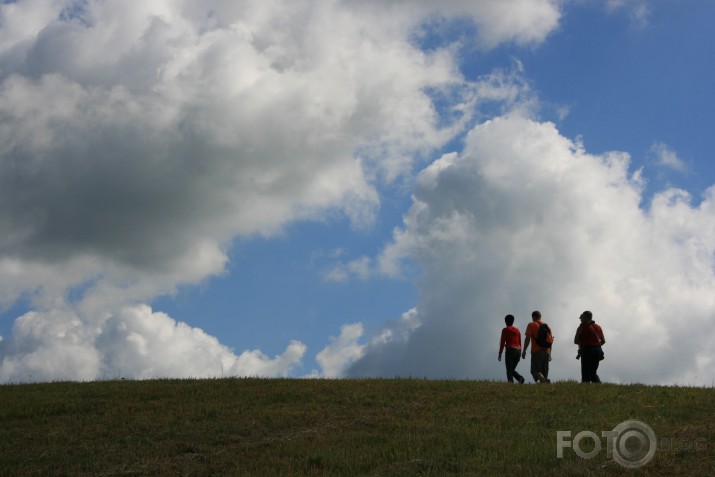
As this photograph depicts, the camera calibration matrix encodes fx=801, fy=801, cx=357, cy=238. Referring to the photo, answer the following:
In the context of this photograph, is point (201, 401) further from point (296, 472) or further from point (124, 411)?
point (296, 472)

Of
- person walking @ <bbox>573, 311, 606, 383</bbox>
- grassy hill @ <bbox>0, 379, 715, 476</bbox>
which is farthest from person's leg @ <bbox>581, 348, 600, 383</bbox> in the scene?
grassy hill @ <bbox>0, 379, 715, 476</bbox>

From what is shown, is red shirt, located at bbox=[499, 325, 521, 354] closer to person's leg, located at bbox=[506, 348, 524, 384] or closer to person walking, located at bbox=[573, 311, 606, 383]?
person's leg, located at bbox=[506, 348, 524, 384]

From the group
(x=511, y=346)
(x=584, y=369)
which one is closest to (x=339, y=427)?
(x=511, y=346)

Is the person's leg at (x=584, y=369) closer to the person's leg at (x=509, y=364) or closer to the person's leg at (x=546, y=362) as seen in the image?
the person's leg at (x=546, y=362)

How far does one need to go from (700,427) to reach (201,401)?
12.3 m

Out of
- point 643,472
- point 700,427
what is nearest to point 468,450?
point 643,472

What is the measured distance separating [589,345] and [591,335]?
1.03 ft

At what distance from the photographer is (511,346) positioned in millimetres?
24156

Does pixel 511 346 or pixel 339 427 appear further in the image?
pixel 511 346

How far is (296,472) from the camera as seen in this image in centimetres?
1432

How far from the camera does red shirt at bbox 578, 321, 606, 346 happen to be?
932 inches

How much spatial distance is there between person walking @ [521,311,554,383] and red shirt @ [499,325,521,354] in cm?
30

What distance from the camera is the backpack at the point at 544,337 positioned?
78.3ft

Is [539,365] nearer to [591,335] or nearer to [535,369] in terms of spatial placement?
[535,369]
